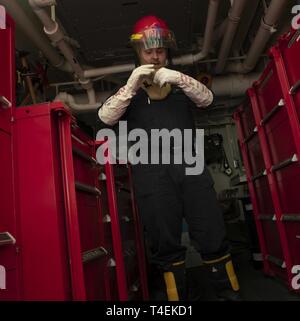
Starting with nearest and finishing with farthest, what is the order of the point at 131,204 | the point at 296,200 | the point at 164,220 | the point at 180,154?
the point at 164,220 → the point at 180,154 → the point at 296,200 → the point at 131,204

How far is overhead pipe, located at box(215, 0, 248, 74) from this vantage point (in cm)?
230

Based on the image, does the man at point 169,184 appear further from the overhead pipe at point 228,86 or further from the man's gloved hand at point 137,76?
the overhead pipe at point 228,86

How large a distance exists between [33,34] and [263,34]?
190 centimetres

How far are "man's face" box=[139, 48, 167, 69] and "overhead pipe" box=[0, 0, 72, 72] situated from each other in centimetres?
102

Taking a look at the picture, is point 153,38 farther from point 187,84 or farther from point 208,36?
point 208,36

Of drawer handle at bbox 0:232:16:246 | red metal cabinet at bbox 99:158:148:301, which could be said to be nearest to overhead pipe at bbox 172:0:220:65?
red metal cabinet at bbox 99:158:148:301

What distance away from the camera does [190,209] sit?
1612mm

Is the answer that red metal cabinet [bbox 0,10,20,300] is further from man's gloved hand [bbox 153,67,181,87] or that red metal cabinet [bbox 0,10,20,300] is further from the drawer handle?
man's gloved hand [bbox 153,67,181,87]

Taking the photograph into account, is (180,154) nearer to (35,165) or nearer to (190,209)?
(190,209)

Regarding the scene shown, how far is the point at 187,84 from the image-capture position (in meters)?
1.59

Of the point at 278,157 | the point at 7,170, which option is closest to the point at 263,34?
the point at 278,157

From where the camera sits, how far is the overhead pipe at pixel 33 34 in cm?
210
